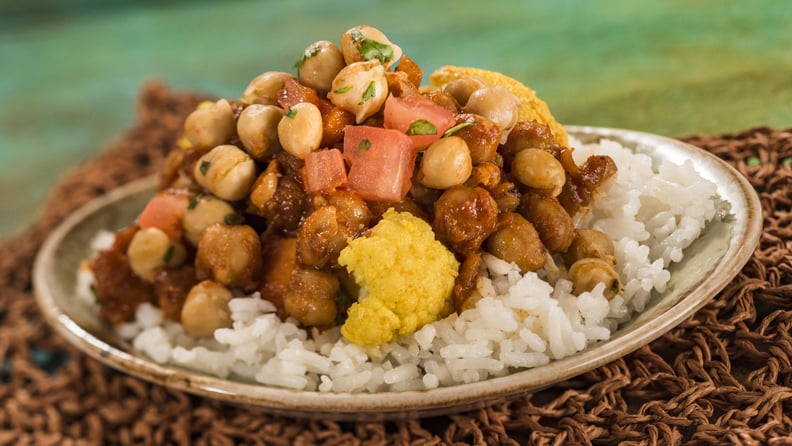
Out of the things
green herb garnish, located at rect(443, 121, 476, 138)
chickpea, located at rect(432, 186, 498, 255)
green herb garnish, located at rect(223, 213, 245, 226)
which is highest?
green herb garnish, located at rect(443, 121, 476, 138)

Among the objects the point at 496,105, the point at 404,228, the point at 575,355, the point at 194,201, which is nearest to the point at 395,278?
the point at 404,228

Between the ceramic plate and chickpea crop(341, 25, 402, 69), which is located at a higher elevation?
chickpea crop(341, 25, 402, 69)

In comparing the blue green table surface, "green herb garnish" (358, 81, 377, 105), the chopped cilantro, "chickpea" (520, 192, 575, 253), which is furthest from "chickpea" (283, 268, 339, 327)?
the chopped cilantro

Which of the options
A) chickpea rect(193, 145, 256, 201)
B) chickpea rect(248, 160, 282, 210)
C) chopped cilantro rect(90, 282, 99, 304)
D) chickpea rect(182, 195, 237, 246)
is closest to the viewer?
chickpea rect(248, 160, 282, 210)

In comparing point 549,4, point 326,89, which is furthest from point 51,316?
point 549,4

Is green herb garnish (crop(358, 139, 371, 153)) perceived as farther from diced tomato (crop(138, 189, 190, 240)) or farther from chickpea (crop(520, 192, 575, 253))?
diced tomato (crop(138, 189, 190, 240))

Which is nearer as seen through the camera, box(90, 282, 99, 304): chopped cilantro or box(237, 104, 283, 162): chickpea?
box(237, 104, 283, 162): chickpea

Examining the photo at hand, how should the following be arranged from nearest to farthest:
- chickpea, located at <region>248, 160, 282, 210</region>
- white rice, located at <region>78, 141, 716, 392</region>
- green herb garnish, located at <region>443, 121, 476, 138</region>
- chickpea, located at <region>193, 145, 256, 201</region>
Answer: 1. white rice, located at <region>78, 141, 716, 392</region>
2. green herb garnish, located at <region>443, 121, 476, 138</region>
3. chickpea, located at <region>248, 160, 282, 210</region>
4. chickpea, located at <region>193, 145, 256, 201</region>
